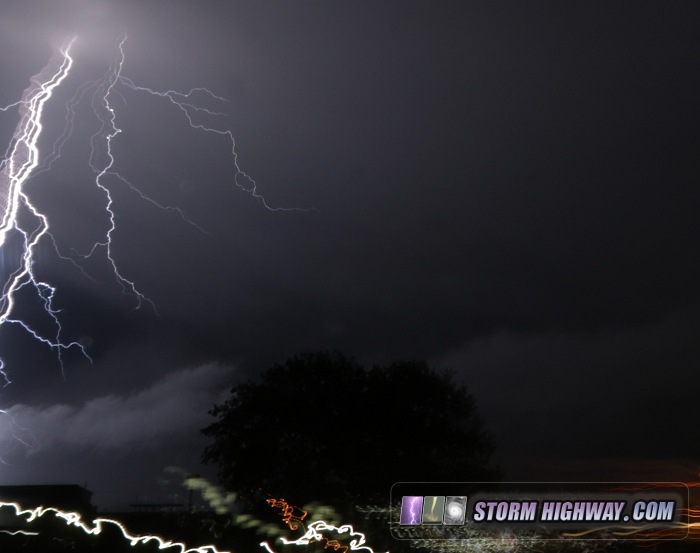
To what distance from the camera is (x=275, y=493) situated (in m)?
10.6

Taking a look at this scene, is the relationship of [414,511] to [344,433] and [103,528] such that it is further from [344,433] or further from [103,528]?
[344,433]

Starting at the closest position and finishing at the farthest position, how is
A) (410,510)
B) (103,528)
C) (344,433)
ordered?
(103,528) < (410,510) < (344,433)

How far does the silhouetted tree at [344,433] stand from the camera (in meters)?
11.2

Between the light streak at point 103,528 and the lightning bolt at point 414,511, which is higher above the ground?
the lightning bolt at point 414,511

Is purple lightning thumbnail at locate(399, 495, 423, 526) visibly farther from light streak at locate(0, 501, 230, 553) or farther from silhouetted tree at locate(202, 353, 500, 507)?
silhouetted tree at locate(202, 353, 500, 507)

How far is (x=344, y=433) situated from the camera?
12125 mm

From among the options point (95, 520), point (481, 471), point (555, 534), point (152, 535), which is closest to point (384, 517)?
point (555, 534)

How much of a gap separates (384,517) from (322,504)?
322cm

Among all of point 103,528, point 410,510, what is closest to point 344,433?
point 410,510

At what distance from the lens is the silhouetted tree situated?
1116 cm

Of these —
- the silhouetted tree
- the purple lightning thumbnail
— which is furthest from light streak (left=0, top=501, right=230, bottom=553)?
the silhouetted tree

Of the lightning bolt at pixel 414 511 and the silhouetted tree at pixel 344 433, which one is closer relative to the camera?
the lightning bolt at pixel 414 511

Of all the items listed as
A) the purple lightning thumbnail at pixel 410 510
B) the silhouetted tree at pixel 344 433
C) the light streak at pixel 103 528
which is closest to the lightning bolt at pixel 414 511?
the purple lightning thumbnail at pixel 410 510

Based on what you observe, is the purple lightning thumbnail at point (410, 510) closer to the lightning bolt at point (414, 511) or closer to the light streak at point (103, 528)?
the lightning bolt at point (414, 511)
